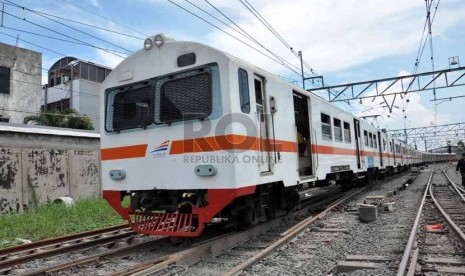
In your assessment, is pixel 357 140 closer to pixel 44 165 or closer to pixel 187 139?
pixel 187 139

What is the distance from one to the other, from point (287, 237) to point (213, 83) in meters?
2.98

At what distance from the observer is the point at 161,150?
6.86 m

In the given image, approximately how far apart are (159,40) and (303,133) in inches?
188

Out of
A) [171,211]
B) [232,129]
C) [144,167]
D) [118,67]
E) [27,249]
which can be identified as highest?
[118,67]

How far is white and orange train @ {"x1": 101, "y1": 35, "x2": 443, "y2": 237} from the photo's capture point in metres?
6.35

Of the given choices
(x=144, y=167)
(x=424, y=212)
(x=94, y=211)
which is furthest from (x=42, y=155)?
(x=424, y=212)

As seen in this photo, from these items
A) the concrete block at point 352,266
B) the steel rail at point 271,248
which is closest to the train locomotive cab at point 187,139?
the steel rail at point 271,248

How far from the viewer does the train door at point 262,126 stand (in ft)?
23.3

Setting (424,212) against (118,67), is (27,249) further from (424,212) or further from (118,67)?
(424,212)

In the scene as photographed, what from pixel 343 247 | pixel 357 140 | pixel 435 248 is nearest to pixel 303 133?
pixel 343 247

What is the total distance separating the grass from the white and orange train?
8.61ft

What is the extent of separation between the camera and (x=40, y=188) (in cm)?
1307

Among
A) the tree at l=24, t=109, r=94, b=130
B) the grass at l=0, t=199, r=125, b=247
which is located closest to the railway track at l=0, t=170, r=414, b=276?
the grass at l=0, t=199, r=125, b=247

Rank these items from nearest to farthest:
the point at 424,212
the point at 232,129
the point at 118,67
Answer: the point at 232,129
the point at 118,67
the point at 424,212
